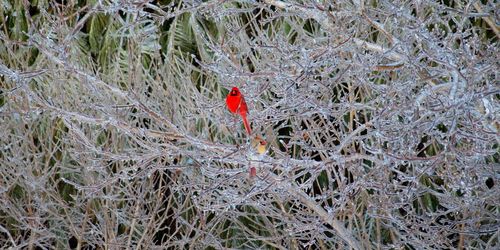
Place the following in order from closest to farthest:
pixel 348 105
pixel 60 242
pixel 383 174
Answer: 1. pixel 348 105
2. pixel 383 174
3. pixel 60 242

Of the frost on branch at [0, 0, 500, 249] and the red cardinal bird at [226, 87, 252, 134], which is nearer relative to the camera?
the frost on branch at [0, 0, 500, 249]

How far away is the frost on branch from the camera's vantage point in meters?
4.20

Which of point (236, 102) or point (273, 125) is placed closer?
point (236, 102)

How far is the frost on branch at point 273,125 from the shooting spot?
420 cm

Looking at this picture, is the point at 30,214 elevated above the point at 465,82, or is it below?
below

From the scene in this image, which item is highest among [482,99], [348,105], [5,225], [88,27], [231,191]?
[482,99]

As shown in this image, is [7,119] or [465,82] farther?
[7,119]

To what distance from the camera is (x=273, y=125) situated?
684 cm

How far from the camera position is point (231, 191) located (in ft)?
17.5

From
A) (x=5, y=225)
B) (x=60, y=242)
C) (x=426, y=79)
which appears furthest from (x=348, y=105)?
(x=5, y=225)

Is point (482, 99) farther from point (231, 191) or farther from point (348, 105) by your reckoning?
point (231, 191)

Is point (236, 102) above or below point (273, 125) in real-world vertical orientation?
above

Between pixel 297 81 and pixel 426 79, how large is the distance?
1.92ft

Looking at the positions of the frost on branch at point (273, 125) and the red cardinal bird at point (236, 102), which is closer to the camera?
the frost on branch at point (273, 125)
